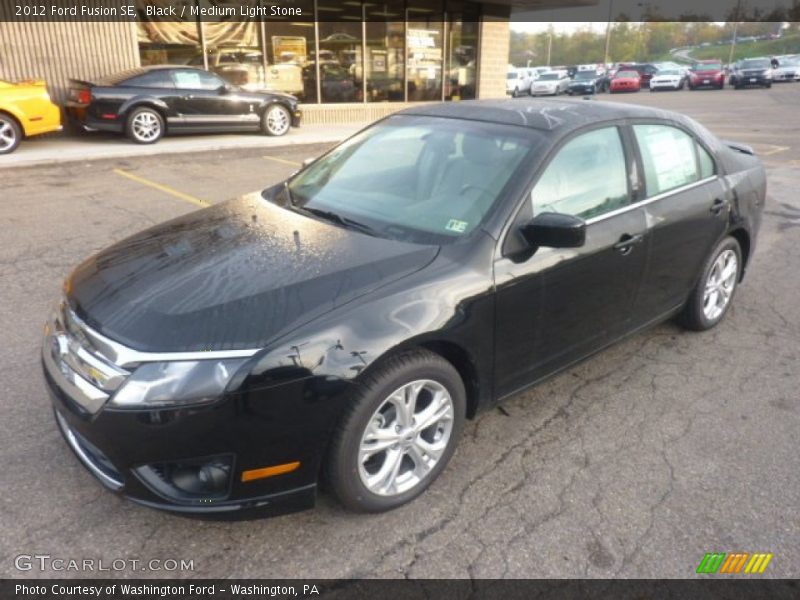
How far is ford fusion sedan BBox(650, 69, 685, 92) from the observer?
38094 millimetres

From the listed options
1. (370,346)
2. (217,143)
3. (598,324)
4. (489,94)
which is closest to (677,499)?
(598,324)

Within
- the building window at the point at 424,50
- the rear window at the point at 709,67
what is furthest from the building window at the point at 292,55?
the rear window at the point at 709,67

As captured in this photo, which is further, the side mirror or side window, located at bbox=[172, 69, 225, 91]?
side window, located at bbox=[172, 69, 225, 91]

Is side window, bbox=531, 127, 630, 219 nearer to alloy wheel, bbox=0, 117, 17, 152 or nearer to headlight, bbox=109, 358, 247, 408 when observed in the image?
headlight, bbox=109, 358, 247, 408

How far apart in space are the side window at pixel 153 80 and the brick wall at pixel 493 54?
10234mm

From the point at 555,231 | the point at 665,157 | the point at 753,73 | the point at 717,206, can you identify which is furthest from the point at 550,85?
the point at 555,231

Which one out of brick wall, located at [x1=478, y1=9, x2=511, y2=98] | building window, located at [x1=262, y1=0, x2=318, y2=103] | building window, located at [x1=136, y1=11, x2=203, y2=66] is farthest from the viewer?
brick wall, located at [x1=478, y1=9, x2=511, y2=98]

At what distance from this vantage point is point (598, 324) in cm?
333

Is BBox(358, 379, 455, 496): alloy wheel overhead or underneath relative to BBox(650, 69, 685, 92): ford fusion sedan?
underneath

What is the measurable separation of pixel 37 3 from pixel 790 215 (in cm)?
1339

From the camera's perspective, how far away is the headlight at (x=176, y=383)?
2.10m

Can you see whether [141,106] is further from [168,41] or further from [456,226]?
[456,226]

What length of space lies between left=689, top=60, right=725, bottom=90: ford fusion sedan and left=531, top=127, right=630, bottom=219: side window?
131ft
